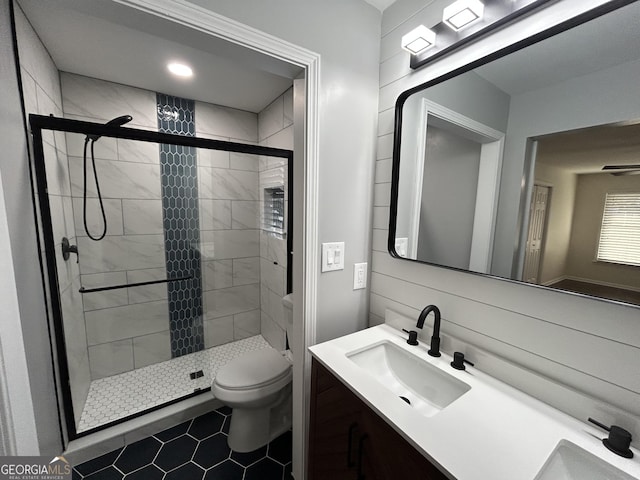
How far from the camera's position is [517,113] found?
855mm

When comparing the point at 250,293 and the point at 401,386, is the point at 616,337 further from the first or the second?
the point at 250,293

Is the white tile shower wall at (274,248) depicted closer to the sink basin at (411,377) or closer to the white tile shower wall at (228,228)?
the white tile shower wall at (228,228)

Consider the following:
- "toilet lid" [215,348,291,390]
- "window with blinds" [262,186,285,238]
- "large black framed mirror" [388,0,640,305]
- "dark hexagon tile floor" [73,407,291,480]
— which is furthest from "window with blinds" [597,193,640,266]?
"window with blinds" [262,186,285,238]

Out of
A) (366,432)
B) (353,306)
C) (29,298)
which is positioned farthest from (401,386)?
(29,298)

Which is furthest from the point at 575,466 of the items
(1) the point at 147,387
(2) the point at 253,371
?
(1) the point at 147,387

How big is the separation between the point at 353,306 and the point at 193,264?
1.65 meters

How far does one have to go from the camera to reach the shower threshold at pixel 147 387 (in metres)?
1.70

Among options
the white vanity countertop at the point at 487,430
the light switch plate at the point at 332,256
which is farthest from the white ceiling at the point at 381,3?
the white vanity countertop at the point at 487,430

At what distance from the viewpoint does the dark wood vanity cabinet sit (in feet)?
2.32

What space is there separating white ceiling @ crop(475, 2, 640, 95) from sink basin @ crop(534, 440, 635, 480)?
994 mm

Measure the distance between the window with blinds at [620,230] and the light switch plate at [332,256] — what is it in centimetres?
89

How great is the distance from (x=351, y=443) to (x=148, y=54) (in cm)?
228

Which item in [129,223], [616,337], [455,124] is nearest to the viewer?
→ [616,337]

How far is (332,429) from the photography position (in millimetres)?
1009
